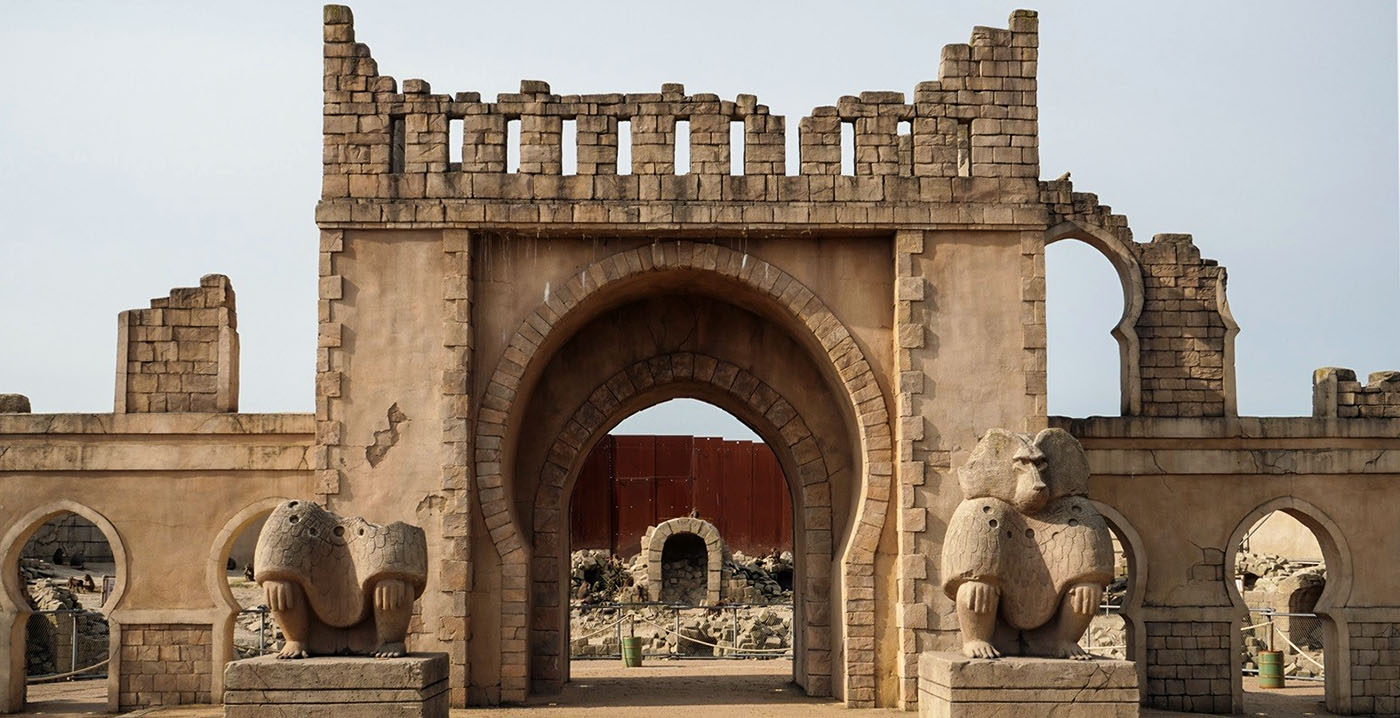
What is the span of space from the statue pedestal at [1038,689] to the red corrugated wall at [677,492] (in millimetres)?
21212

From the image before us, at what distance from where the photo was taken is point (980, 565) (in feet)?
34.2

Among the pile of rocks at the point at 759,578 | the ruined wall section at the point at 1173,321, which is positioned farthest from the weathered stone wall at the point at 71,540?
the ruined wall section at the point at 1173,321

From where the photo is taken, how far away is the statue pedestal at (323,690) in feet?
34.5

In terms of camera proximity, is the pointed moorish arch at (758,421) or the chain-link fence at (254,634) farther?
the chain-link fence at (254,634)

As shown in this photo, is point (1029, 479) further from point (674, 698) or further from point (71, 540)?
point (71, 540)

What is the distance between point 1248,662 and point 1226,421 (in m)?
6.64

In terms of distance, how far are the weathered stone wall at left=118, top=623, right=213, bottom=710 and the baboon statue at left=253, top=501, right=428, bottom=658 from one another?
16.7 ft

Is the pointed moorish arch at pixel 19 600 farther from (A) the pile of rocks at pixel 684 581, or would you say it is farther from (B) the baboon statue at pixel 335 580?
(A) the pile of rocks at pixel 684 581

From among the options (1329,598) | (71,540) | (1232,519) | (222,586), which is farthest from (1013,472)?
(71,540)

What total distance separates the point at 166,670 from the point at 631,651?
652 centimetres

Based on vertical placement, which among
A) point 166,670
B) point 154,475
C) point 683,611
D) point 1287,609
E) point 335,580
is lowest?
point 683,611

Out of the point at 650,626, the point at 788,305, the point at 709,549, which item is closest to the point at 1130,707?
the point at 788,305

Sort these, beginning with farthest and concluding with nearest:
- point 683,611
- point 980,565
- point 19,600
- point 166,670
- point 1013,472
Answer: point 683,611 → point 19,600 → point 166,670 → point 1013,472 → point 980,565

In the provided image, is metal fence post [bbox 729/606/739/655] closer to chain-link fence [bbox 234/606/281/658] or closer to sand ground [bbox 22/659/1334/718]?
sand ground [bbox 22/659/1334/718]
